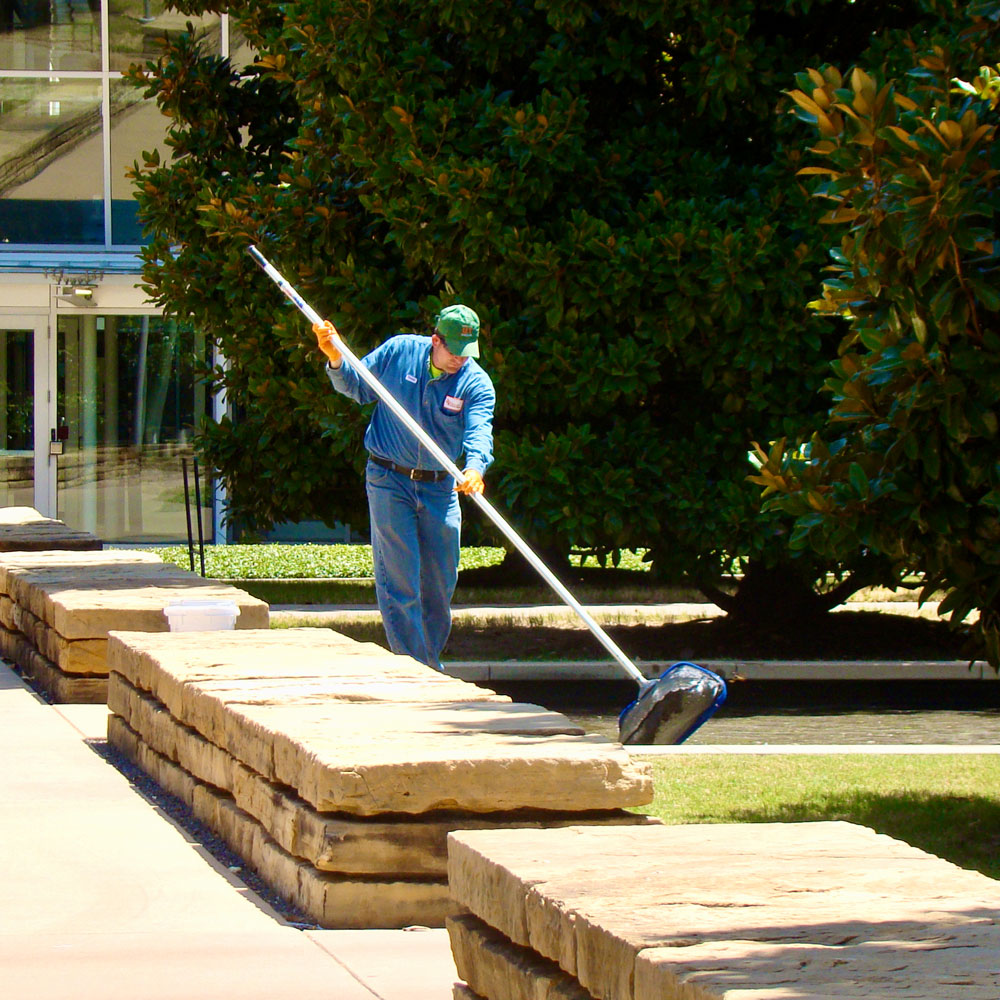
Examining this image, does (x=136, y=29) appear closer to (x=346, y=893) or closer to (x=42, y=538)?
(x=42, y=538)

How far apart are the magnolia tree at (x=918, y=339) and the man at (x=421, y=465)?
86.9 inches

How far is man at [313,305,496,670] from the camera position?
784 cm

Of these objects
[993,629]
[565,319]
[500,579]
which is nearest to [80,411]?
[500,579]

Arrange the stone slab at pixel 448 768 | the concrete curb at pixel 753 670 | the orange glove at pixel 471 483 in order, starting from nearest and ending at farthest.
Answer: the stone slab at pixel 448 768, the orange glove at pixel 471 483, the concrete curb at pixel 753 670

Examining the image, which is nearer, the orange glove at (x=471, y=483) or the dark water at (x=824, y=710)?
the orange glove at (x=471, y=483)

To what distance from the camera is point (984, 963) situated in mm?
2455

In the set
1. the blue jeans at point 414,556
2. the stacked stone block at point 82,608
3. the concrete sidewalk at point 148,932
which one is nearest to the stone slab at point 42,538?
the stacked stone block at point 82,608

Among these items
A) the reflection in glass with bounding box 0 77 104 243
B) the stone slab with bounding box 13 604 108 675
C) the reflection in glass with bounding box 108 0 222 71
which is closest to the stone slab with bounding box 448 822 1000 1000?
the stone slab with bounding box 13 604 108 675

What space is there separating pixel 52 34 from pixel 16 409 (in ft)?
15.2

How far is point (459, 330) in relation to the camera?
7.71 metres

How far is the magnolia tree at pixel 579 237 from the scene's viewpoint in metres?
10.4

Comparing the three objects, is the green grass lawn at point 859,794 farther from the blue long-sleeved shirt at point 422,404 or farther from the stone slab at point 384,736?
the blue long-sleeved shirt at point 422,404

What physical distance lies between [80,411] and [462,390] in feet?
45.6

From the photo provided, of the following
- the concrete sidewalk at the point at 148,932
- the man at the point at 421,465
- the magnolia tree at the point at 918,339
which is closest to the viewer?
the concrete sidewalk at the point at 148,932
